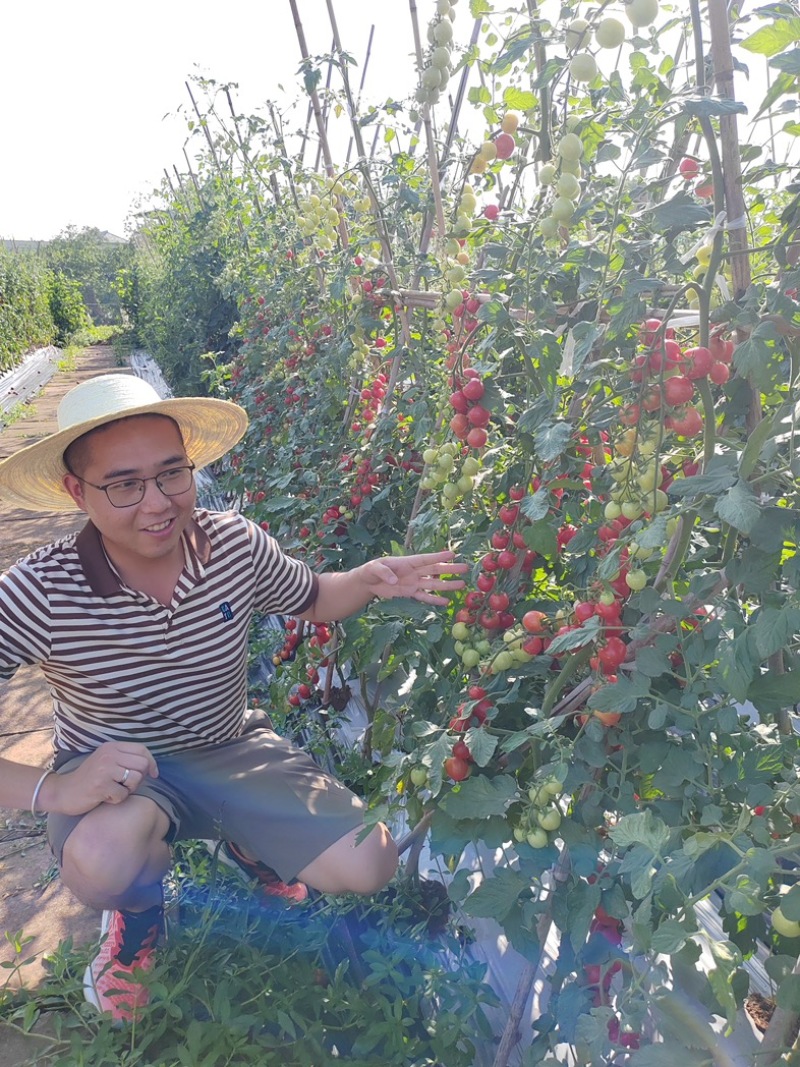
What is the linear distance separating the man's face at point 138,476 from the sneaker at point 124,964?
70 cm

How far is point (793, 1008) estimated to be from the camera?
813 millimetres

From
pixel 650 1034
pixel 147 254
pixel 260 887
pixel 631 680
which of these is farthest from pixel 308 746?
pixel 147 254

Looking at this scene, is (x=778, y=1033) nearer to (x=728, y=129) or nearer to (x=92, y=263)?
(x=728, y=129)

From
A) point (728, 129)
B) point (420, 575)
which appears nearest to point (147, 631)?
point (420, 575)

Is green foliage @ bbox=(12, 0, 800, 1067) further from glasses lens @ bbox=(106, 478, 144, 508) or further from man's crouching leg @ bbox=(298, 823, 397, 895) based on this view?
glasses lens @ bbox=(106, 478, 144, 508)

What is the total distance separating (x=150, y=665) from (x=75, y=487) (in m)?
0.37

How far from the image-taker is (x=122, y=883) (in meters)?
1.53

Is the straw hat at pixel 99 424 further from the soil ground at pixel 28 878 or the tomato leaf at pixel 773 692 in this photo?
the tomato leaf at pixel 773 692

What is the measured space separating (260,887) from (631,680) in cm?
114

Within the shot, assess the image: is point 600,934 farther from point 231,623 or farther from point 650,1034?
point 231,623

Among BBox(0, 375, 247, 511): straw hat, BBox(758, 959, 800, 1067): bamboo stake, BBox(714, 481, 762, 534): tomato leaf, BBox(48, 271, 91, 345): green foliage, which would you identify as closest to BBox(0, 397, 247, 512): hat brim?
BBox(0, 375, 247, 511): straw hat

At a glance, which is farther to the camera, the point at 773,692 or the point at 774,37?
the point at 773,692

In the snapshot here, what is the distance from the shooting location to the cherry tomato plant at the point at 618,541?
2.81 feet

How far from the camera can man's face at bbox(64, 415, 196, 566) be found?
5.00 feet
